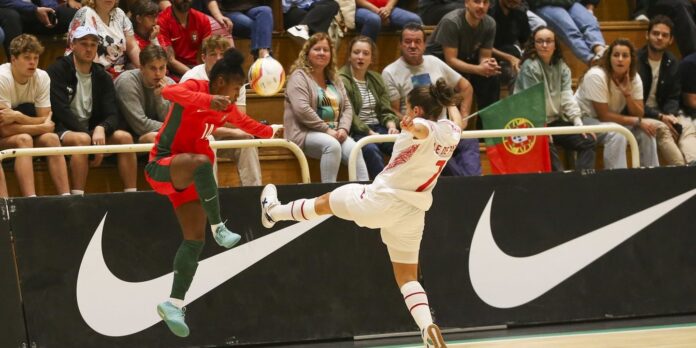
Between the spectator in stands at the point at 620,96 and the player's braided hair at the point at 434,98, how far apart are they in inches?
141

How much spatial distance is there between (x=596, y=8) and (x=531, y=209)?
5.61 meters

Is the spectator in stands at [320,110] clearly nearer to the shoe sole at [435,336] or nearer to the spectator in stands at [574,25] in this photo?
the shoe sole at [435,336]

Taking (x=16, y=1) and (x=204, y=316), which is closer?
(x=204, y=316)

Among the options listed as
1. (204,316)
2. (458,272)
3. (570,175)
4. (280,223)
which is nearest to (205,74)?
(280,223)

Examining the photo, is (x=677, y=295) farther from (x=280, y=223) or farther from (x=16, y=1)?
(x=16, y=1)

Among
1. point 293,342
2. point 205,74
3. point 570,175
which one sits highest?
point 205,74

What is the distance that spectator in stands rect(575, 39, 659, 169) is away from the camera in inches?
396

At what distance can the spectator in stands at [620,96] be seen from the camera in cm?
1005

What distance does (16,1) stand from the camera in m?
9.72

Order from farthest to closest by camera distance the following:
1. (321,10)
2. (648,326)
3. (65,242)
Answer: (321,10) → (648,326) → (65,242)

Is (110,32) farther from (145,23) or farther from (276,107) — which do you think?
(276,107)

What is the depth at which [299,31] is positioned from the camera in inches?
407

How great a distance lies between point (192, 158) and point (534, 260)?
3498 millimetres

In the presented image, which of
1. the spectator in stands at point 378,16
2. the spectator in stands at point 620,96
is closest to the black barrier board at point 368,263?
the spectator in stands at point 620,96
